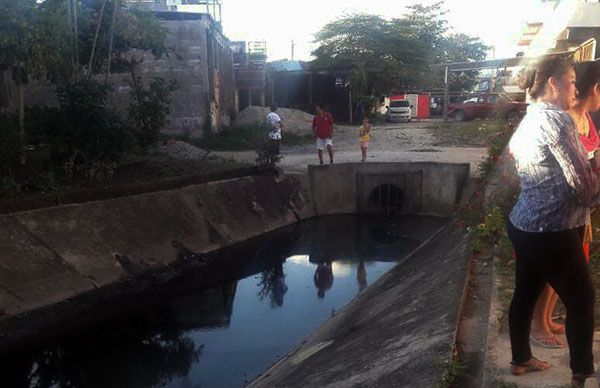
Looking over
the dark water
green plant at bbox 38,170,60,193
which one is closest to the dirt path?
the dark water

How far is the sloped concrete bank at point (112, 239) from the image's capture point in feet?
26.8

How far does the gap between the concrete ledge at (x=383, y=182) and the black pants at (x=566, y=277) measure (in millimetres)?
12030

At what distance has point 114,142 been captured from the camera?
1109cm

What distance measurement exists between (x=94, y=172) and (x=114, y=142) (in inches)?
29.9

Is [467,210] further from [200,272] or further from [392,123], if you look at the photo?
[392,123]

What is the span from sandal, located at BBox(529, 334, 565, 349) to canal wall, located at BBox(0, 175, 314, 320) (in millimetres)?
7205

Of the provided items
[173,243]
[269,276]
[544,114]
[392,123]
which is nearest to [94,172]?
[173,243]

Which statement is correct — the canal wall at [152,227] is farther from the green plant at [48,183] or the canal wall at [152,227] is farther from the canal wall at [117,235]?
the green plant at [48,183]

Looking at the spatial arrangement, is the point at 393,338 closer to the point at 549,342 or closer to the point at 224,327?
the point at 549,342

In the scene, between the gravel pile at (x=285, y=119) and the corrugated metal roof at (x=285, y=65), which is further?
the corrugated metal roof at (x=285, y=65)

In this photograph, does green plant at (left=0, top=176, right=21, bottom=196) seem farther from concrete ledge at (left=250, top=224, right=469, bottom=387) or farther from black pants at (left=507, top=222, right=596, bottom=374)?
black pants at (left=507, top=222, right=596, bottom=374)

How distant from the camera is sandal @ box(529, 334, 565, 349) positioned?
3223mm

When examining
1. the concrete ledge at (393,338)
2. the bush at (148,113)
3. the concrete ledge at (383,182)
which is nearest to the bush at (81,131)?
the bush at (148,113)

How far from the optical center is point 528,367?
291cm
